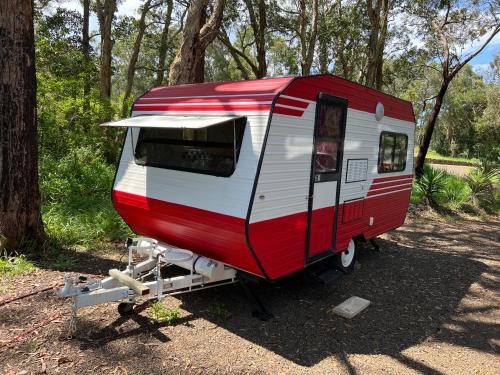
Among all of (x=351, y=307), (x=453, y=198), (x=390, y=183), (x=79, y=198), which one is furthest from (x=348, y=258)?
(x=453, y=198)

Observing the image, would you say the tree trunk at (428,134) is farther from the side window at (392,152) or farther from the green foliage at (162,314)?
the green foliage at (162,314)

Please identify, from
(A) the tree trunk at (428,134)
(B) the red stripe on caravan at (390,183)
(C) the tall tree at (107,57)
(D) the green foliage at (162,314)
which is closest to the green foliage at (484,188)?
(A) the tree trunk at (428,134)

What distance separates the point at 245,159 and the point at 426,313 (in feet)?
10.2

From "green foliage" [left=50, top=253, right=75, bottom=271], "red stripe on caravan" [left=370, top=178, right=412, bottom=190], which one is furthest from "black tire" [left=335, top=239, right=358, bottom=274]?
"green foliage" [left=50, top=253, right=75, bottom=271]

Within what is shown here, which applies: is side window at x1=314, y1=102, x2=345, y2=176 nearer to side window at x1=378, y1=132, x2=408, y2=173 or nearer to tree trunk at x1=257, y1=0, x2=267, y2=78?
side window at x1=378, y1=132, x2=408, y2=173

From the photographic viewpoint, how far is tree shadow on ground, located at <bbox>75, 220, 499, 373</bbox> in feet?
13.3

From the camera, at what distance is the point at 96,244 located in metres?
6.35

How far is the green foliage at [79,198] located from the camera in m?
6.57

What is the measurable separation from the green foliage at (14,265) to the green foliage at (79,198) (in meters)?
0.86

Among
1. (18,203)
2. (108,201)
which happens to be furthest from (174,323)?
(108,201)

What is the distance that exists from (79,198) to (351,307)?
6.02m

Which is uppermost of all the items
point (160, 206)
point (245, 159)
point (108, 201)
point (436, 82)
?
point (436, 82)

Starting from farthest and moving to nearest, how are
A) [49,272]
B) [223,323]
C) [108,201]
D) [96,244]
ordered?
[108,201], [96,244], [49,272], [223,323]

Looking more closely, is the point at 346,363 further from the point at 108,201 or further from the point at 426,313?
the point at 108,201
